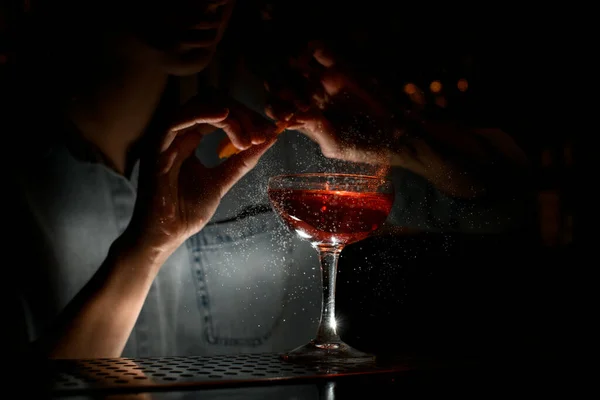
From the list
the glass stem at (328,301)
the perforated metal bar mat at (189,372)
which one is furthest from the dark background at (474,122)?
the perforated metal bar mat at (189,372)

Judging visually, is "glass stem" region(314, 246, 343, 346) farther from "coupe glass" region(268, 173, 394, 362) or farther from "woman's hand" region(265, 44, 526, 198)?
"woman's hand" region(265, 44, 526, 198)

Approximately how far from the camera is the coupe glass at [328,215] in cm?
88

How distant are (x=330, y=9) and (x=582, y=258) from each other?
0.82 m

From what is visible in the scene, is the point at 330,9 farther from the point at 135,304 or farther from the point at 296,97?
the point at 135,304

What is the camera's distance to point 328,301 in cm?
89

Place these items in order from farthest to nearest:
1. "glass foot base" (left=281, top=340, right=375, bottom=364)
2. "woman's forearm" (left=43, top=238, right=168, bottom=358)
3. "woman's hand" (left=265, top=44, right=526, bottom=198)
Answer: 1. "woman's hand" (left=265, top=44, right=526, bottom=198)
2. "woman's forearm" (left=43, top=238, right=168, bottom=358)
3. "glass foot base" (left=281, top=340, right=375, bottom=364)

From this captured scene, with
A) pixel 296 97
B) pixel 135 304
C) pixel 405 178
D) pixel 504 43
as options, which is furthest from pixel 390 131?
pixel 135 304

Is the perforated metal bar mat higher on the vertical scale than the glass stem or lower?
lower

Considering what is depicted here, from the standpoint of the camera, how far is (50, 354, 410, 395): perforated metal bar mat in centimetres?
68

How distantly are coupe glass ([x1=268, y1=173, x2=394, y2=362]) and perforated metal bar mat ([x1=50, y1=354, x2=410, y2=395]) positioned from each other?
0.05 metres

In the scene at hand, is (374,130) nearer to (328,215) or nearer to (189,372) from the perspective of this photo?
(328,215)

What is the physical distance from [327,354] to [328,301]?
8 centimetres

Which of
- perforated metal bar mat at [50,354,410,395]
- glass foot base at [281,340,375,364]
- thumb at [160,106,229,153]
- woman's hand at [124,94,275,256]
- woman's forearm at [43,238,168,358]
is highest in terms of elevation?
thumb at [160,106,229,153]

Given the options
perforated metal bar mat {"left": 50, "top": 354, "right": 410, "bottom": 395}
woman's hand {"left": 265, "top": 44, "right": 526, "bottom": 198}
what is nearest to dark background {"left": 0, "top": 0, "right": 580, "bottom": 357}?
woman's hand {"left": 265, "top": 44, "right": 526, "bottom": 198}
